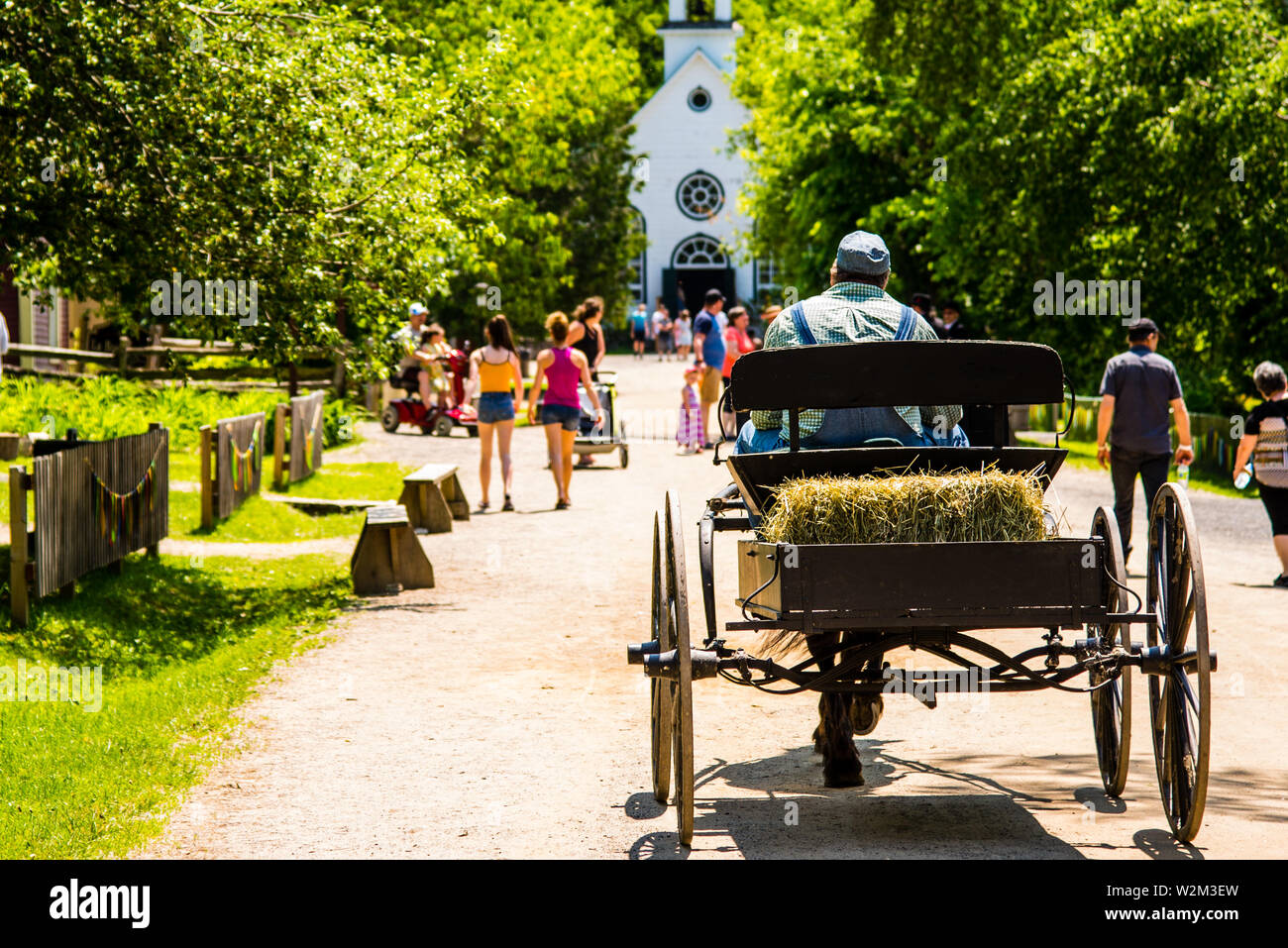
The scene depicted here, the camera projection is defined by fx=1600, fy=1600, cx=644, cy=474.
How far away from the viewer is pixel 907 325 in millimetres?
6801

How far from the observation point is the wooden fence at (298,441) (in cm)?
1808

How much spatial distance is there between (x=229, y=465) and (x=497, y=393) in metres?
2.94

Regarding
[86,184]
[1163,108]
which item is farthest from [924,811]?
[1163,108]

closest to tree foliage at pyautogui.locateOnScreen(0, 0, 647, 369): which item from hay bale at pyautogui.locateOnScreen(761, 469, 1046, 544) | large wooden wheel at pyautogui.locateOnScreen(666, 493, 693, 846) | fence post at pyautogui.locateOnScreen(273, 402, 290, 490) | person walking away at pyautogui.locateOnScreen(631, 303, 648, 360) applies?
fence post at pyautogui.locateOnScreen(273, 402, 290, 490)

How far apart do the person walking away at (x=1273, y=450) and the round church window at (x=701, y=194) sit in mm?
55253

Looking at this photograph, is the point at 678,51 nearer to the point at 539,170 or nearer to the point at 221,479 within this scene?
the point at 539,170

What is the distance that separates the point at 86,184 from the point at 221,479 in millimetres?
5198

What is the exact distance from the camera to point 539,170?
1438 inches

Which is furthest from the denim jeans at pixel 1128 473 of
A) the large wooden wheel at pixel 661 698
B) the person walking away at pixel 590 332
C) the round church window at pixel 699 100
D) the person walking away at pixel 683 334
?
the round church window at pixel 699 100

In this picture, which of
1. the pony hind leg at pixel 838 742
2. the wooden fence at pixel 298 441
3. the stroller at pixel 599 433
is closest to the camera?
the pony hind leg at pixel 838 742

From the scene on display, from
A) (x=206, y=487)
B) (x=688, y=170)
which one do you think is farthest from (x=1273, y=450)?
(x=688, y=170)

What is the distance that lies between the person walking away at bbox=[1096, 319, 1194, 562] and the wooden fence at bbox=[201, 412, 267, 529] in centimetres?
790

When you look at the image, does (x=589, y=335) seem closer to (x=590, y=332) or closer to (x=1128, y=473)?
(x=590, y=332)

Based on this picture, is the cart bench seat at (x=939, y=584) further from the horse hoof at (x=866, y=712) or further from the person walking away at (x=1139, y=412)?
the person walking away at (x=1139, y=412)
